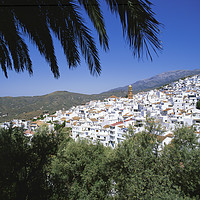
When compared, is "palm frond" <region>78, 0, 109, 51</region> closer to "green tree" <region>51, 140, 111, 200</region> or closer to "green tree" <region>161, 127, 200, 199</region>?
"green tree" <region>161, 127, 200, 199</region>

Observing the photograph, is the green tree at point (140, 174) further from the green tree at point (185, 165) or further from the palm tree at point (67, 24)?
the palm tree at point (67, 24)

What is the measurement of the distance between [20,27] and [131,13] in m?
1.77

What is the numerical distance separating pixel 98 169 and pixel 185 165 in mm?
6122

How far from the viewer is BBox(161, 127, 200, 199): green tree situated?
7742 mm

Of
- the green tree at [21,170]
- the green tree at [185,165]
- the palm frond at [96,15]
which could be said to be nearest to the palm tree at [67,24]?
the palm frond at [96,15]

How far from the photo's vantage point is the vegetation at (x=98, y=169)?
6230mm

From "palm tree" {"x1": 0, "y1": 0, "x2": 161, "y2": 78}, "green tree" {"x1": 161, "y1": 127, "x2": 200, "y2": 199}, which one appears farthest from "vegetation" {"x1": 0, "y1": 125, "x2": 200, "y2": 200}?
"palm tree" {"x1": 0, "y1": 0, "x2": 161, "y2": 78}

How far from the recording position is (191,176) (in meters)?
7.86

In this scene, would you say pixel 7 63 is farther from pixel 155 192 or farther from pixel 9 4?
pixel 155 192

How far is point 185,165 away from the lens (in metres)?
8.12

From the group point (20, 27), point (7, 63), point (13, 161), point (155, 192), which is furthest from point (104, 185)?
point (20, 27)

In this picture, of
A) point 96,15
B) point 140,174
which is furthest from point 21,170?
point 96,15

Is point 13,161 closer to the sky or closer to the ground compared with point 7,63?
closer to the ground

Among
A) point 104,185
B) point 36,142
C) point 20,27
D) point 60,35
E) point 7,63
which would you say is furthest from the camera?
point 104,185
